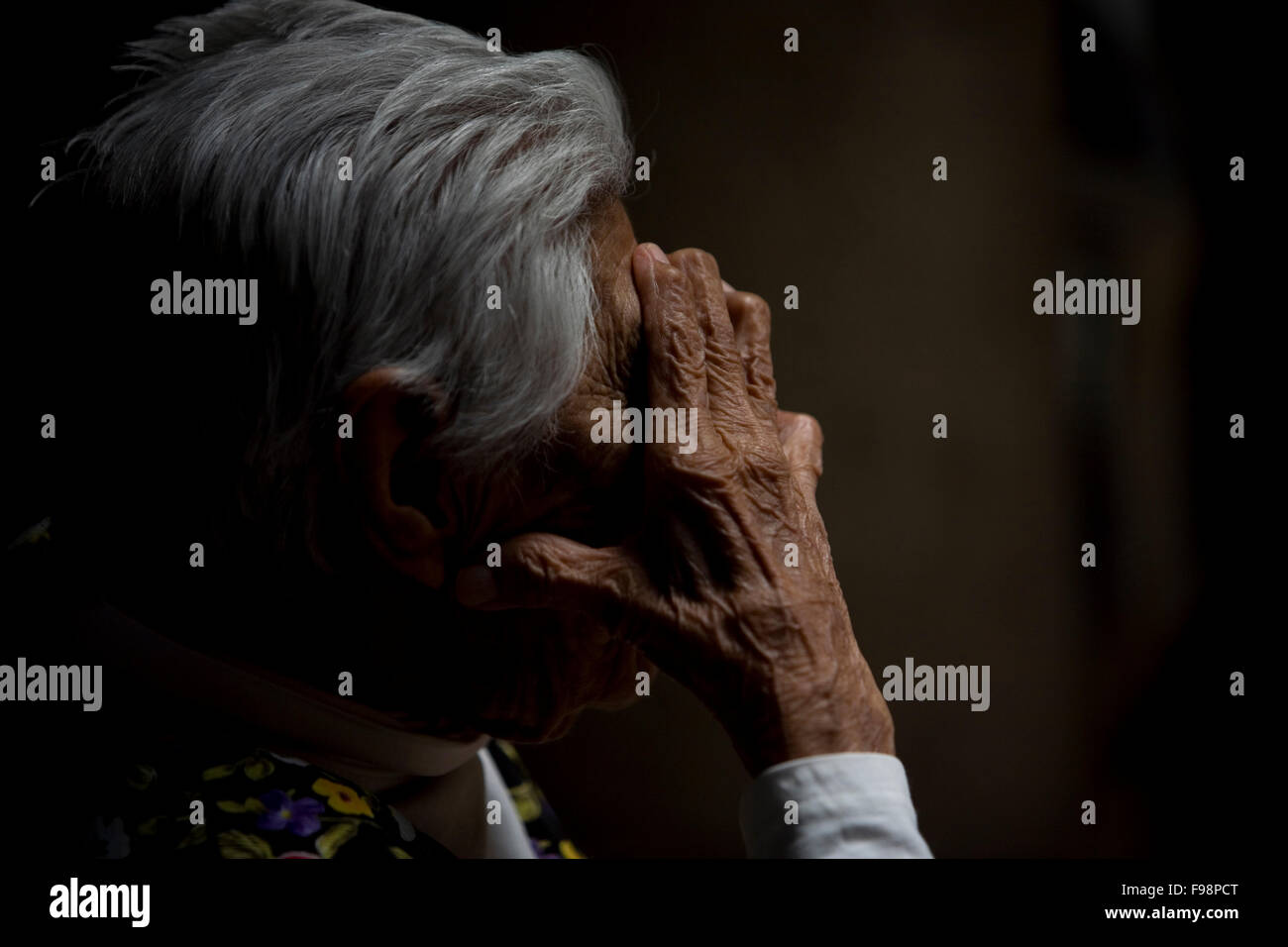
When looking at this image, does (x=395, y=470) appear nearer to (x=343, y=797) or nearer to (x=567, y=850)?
(x=343, y=797)

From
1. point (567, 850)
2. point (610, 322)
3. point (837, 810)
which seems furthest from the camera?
point (567, 850)

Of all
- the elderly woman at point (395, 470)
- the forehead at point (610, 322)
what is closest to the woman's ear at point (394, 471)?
the elderly woman at point (395, 470)

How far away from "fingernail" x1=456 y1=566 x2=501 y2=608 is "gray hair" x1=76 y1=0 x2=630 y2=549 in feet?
0.36

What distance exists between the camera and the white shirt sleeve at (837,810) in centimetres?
93

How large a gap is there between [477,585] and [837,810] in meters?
0.40

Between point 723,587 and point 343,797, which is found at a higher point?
point 723,587

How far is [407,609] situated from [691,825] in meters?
0.99

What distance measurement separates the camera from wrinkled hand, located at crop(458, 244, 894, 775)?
973 millimetres

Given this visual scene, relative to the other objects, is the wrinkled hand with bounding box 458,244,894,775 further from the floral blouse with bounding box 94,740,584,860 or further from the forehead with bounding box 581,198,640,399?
the floral blouse with bounding box 94,740,584,860

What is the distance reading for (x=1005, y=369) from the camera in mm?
1806

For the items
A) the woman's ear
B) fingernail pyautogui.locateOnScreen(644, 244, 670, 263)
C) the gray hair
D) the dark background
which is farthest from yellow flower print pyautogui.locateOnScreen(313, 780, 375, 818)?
the dark background

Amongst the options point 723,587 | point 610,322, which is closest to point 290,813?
point 723,587

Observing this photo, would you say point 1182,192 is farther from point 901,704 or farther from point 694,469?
point 694,469

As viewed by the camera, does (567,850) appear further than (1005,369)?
No
